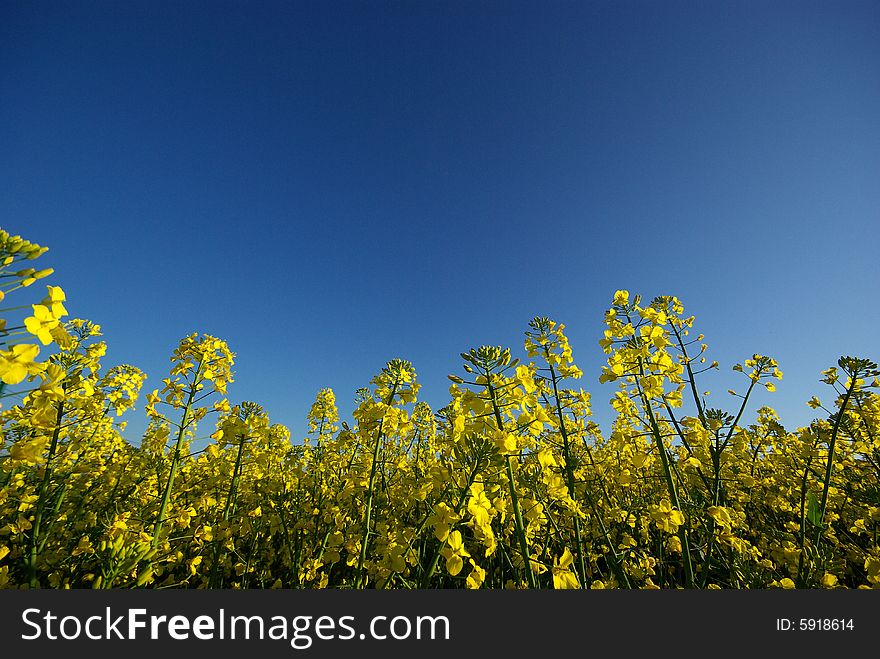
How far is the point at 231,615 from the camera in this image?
197 cm

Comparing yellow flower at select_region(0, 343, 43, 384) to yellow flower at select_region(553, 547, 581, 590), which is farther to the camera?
yellow flower at select_region(553, 547, 581, 590)

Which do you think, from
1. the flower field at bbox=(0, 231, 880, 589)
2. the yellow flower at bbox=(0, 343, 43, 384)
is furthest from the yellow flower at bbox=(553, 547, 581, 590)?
the yellow flower at bbox=(0, 343, 43, 384)

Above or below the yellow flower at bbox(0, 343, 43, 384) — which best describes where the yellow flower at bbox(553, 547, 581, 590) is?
below

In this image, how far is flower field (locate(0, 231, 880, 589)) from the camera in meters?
2.40

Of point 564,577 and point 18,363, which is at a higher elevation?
point 18,363

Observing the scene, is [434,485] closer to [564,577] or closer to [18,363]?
[564,577]

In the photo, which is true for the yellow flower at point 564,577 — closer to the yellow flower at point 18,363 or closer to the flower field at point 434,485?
the flower field at point 434,485

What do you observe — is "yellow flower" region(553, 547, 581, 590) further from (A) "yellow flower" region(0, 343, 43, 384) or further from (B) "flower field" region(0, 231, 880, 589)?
(A) "yellow flower" region(0, 343, 43, 384)

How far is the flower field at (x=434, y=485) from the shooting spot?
2.40 m

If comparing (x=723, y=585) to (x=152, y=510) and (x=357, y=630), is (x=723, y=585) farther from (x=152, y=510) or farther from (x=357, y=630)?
(x=152, y=510)

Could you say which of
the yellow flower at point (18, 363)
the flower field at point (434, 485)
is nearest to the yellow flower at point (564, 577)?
the flower field at point (434, 485)

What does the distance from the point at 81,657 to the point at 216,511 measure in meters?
2.89

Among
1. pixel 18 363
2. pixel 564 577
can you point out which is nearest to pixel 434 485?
pixel 564 577

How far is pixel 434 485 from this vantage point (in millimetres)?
2775
